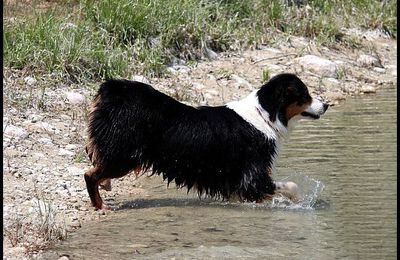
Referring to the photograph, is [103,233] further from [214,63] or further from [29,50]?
[214,63]

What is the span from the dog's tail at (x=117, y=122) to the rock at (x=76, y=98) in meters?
2.28

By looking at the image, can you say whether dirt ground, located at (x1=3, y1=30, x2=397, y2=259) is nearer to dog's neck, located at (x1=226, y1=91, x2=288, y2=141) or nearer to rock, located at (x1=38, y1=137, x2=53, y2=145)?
rock, located at (x1=38, y1=137, x2=53, y2=145)

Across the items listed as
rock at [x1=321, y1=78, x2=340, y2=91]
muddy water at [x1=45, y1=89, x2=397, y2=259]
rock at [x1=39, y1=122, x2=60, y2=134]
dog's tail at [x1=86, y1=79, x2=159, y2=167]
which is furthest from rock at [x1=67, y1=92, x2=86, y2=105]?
rock at [x1=321, y1=78, x2=340, y2=91]

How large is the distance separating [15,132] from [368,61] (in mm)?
5878

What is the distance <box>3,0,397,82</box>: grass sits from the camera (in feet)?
33.7

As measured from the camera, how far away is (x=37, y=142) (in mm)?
8445

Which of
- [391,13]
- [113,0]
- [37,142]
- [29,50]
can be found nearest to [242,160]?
[37,142]

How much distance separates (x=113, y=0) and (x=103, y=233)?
5.12m

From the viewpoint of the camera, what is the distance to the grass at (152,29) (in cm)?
1026

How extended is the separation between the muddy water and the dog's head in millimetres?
559

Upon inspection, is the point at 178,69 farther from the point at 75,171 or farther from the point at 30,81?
the point at 75,171

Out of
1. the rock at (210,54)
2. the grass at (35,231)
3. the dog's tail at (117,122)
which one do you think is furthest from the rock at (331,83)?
the grass at (35,231)

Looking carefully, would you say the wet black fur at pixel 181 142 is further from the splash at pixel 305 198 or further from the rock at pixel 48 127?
the rock at pixel 48 127

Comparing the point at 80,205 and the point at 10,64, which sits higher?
the point at 10,64
